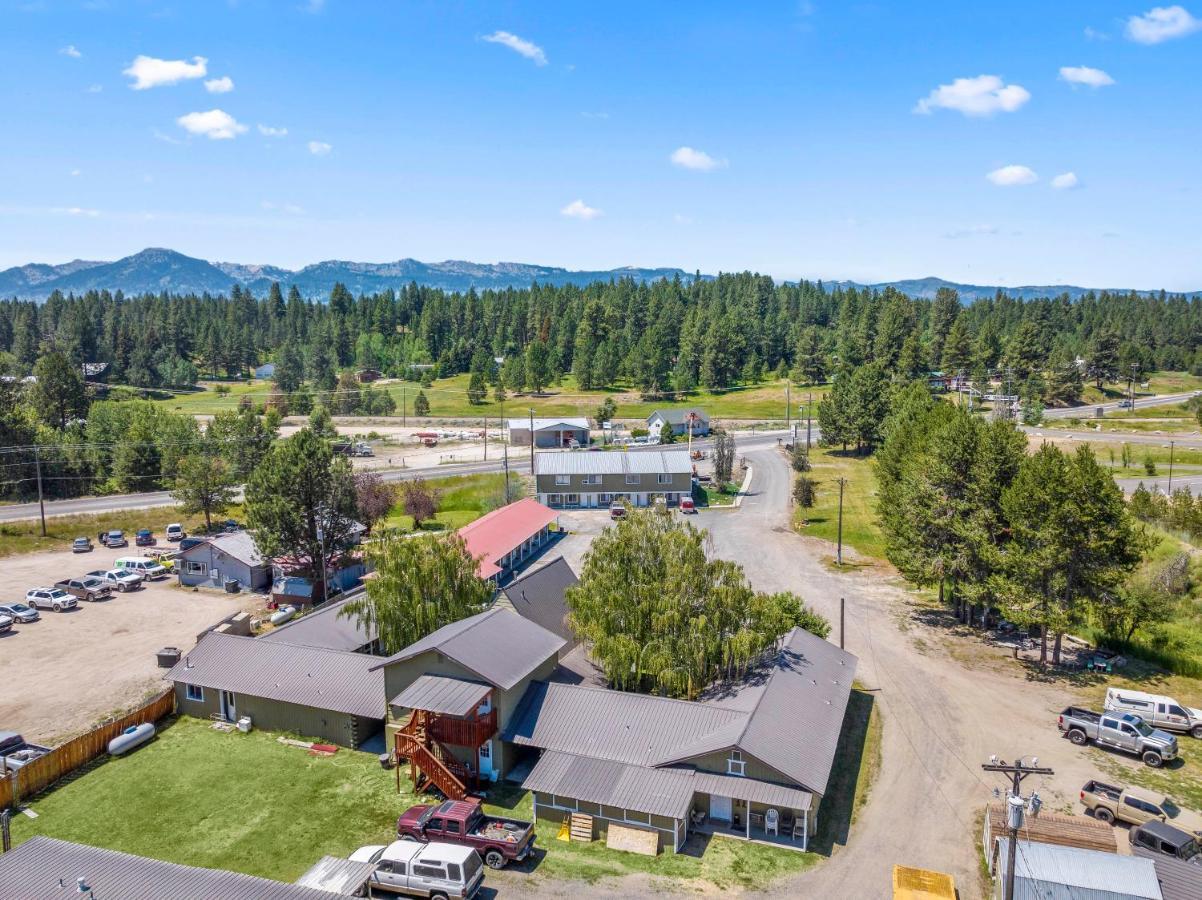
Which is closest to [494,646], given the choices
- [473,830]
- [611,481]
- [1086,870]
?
[473,830]

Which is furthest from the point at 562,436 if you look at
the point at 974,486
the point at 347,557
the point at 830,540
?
the point at 974,486

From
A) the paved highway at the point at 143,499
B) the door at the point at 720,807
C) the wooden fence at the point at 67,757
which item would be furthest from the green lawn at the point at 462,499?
the door at the point at 720,807

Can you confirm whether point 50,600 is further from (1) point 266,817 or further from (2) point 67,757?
(1) point 266,817

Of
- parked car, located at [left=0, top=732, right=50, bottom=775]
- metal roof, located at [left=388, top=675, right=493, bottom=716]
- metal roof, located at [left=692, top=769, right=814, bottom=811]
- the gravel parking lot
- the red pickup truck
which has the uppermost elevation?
metal roof, located at [left=388, top=675, right=493, bottom=716]

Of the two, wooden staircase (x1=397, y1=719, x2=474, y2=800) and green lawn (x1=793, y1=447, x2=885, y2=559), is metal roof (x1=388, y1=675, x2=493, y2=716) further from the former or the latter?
green lawn (x1=793, y1=447, x2=885, y2=559)

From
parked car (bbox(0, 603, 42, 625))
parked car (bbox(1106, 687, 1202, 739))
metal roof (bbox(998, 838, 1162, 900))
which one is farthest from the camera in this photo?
parked car (bbox(0, 603, 42, 625))

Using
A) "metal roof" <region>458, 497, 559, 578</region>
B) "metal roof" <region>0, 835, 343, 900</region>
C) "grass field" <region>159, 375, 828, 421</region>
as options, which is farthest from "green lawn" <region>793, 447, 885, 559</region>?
"metal roof" <region>0, 835, 343, 900</region>
